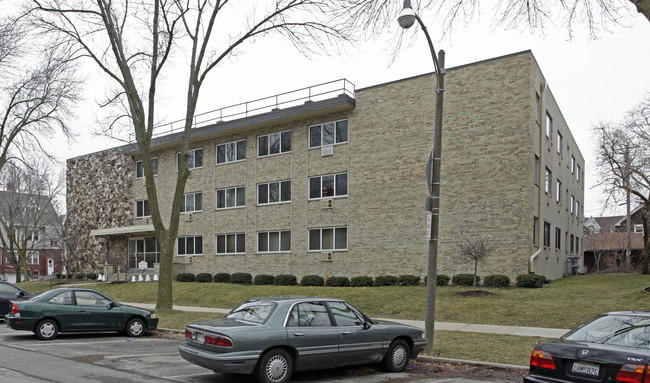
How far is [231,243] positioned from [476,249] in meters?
16.2

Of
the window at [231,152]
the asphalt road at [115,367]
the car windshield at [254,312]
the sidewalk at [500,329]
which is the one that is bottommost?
the sidewalk at [500,329]

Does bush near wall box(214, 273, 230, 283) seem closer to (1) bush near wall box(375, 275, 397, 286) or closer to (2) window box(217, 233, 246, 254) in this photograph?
(2) window box(217, 233, 246, 254)

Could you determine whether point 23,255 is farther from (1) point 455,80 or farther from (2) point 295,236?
(1) point 455,80

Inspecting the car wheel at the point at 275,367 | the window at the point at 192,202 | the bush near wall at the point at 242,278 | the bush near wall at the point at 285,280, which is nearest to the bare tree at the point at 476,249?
the bush near wall at the point at 285,280

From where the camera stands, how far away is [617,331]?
623cm

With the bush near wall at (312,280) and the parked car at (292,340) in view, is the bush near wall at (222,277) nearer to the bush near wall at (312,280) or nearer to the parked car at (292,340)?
the bush near wall at (312,280)

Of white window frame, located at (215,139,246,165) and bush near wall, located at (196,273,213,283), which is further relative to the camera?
white window frame, located at (215,139,246,165)

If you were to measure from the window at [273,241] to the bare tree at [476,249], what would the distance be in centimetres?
1016

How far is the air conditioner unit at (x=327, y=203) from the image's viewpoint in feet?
90.0

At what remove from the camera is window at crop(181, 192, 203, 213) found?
112 feet

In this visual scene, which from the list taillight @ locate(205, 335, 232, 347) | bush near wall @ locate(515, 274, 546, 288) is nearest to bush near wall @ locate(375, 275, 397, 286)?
bush near wall @ locate(515, 274, 546, 288)

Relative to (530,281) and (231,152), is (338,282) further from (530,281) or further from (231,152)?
(231,152)

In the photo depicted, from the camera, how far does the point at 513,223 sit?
21.9 metres

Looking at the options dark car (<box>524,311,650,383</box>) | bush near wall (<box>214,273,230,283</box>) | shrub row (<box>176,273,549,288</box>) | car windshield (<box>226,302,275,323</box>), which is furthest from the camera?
bush near wall (<box>214,273,230,283</box>)
